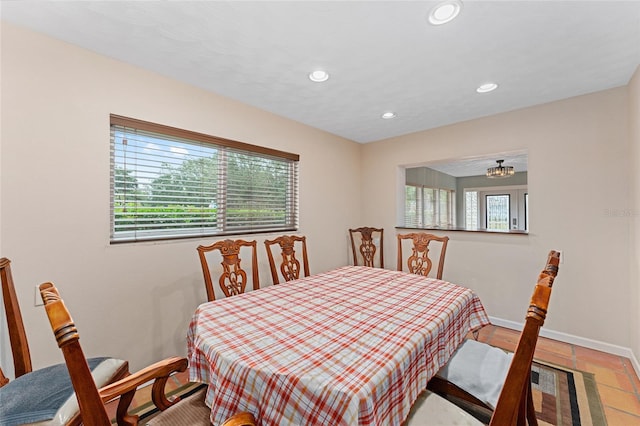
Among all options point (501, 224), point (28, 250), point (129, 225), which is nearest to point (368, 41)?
point (129, 225)

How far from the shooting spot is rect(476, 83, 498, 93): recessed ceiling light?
2422 mm

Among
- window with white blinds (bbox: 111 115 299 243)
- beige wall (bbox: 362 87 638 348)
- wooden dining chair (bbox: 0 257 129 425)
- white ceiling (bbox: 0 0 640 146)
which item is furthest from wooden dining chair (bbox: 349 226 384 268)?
wooden dining chair (bbox: 0 257 129 425)

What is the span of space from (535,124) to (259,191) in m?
2.99

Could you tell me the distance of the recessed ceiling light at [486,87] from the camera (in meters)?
2.42

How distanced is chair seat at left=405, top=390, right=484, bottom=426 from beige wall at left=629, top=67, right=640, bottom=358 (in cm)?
223

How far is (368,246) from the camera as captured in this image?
3.96m

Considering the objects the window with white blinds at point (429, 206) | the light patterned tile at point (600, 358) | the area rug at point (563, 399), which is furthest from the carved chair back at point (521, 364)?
the window with white blinds at point (429, 206)

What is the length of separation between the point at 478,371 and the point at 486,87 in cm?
229

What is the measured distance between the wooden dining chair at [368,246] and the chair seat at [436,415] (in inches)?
107

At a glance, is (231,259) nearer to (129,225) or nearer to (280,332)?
(129,225)

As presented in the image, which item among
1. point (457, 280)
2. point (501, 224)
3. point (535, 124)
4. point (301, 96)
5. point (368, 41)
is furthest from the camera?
point (501, 224)

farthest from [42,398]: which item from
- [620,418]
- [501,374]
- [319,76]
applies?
[620,418]

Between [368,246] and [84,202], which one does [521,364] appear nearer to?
[84,202]

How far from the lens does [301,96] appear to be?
265 cm
